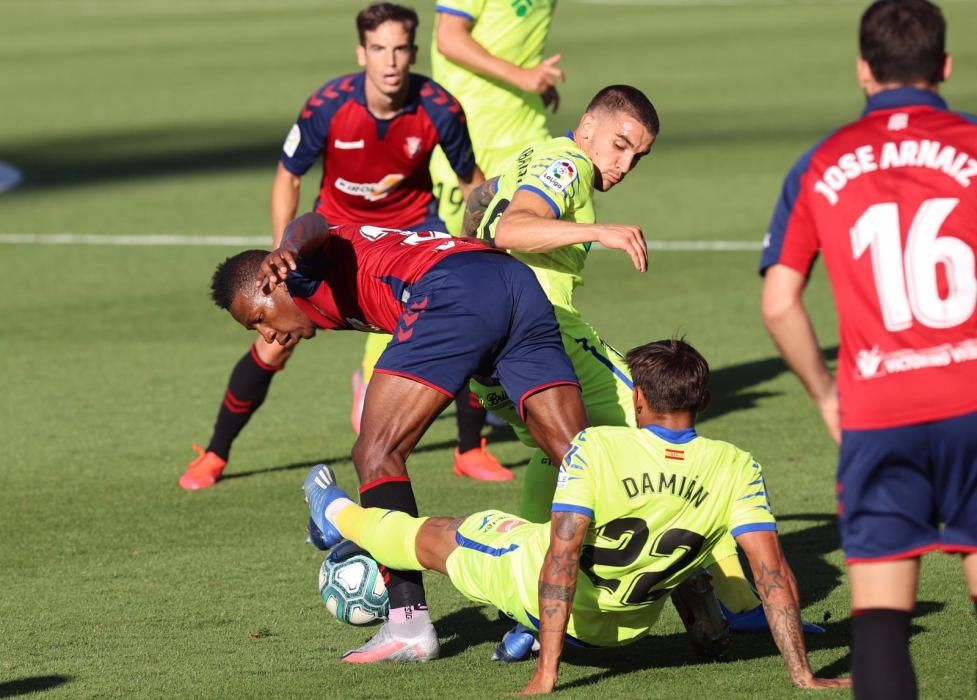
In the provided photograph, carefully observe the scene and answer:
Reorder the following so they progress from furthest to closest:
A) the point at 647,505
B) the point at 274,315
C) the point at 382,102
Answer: the point at 382,102 → the point at 274,315 → the point at 647,505

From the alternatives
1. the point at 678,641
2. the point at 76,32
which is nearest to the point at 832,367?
the point at 678,641

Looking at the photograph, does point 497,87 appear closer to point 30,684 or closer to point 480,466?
point 480,466

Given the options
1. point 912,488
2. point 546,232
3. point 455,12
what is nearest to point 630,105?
point 546,232

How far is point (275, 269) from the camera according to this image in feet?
20.1

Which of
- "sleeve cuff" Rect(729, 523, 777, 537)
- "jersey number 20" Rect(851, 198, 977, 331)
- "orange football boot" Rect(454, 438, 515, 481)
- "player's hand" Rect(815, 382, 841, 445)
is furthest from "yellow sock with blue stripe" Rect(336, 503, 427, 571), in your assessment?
"orange football boot" Rect(454, 438, 515, 481)

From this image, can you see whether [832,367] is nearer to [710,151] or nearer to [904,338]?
[904,338]

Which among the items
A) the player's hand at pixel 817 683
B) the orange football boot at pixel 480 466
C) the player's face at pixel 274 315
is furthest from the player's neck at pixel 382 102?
the player's hand at pixel 817 683

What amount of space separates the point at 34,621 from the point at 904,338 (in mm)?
3767

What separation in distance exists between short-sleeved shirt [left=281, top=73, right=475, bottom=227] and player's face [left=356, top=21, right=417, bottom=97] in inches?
9.4

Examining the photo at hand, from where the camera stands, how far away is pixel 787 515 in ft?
26.4

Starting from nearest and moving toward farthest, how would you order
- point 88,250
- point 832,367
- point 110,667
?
point 110,667 → point 832,367 → point 88,250

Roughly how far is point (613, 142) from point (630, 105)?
154 mm

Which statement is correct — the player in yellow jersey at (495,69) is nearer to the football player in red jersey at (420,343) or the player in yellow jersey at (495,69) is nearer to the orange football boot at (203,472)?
the orange football boot at (203,472)

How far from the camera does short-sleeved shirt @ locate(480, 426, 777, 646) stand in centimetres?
546
